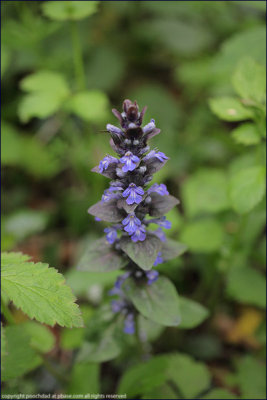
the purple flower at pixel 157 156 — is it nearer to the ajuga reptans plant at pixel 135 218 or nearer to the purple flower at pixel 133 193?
the ajuga reptans plant at pixel 135 218

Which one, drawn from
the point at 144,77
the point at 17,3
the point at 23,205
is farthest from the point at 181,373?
the point at 144,77

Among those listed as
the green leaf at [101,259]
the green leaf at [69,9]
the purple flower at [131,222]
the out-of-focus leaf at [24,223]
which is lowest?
the out-of-focus leaf at [24,223]

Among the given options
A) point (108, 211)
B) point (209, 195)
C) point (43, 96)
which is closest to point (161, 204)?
point (108, 211)

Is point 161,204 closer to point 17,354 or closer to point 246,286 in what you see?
point 17,354

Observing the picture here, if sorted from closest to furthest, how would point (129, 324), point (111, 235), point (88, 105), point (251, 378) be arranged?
point (111, 235) → point (129, 324) → point (251, 378) → point (88, 105)

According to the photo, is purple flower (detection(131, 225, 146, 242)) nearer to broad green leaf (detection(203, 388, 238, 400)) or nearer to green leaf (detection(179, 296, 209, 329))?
green leaf (detection(179, 296, 209, 329))

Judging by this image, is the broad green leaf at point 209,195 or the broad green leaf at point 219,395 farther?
the broad green leaf at point 209,195

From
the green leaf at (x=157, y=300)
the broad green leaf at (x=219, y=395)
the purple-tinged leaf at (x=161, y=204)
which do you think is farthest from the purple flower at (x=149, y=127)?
the broad green leaf at (x=219, y=395)
